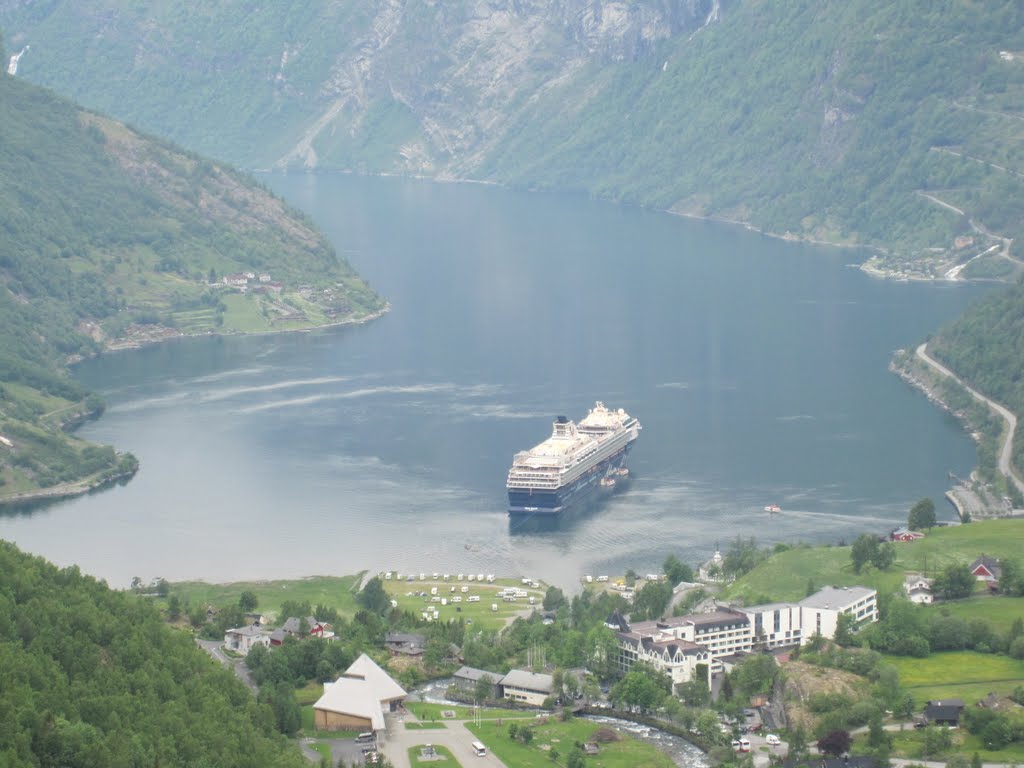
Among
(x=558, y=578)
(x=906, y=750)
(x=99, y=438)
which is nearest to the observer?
(x=906, y=750)

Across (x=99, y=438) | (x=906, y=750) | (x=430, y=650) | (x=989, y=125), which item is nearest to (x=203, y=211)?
(x=99, y=438)

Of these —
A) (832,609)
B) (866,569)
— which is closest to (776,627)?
(832,609)

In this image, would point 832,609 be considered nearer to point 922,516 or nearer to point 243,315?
point 922,516

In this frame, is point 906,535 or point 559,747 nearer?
point 559,747

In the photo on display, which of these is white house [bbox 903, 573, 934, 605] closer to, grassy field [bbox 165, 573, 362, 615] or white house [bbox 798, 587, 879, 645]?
white house [bbox 798, 587, 879, 645]

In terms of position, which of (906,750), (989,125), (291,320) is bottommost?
(906,750)

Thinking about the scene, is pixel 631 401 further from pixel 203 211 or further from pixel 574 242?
pixel 574 242
